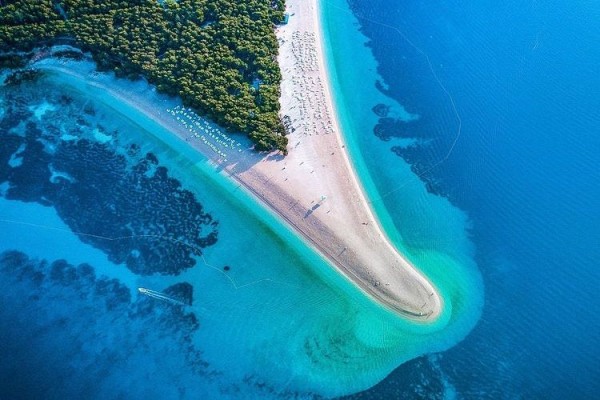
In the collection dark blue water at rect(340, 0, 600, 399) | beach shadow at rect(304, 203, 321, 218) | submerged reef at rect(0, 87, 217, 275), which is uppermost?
dark blue water at rect(340, 0, 600, 399)

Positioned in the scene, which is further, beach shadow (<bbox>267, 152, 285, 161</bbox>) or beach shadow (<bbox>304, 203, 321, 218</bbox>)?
beach shadow (<bbox>267, 152, 285, 161</bbox>)

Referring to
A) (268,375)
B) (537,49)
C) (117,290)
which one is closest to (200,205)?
(117,290)

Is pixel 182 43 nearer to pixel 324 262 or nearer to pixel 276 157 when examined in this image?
pixel 276 157

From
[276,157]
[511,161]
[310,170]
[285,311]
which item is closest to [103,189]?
[276,157]

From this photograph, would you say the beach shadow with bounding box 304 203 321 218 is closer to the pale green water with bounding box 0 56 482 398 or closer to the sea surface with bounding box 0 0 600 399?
the pale green water with bounding box 0 56 482 398

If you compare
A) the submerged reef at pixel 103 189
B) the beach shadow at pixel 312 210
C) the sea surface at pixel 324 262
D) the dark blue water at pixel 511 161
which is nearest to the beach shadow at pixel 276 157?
the sea surface at pixel 324 262

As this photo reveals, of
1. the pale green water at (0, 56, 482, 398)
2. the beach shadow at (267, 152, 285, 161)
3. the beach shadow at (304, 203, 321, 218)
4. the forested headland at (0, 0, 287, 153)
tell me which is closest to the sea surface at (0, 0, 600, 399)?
the pale green water at (0, 56, 482, 398)

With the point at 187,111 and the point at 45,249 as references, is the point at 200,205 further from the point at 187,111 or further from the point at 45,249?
the point at 45,249
